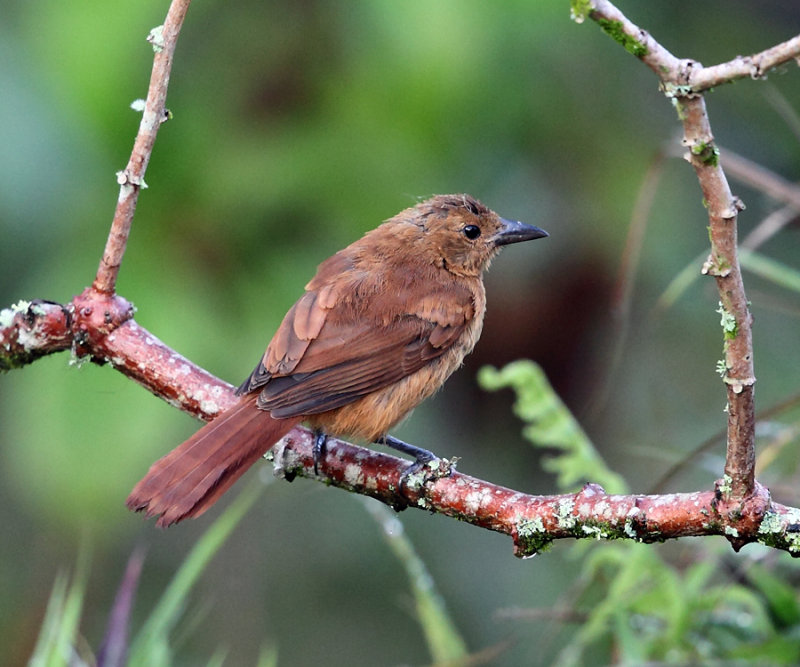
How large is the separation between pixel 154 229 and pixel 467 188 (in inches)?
44.7

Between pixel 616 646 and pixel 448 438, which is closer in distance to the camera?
pixel 616 646

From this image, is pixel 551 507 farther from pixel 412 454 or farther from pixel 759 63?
pixel 759 63

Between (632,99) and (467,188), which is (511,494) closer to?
(467,188)

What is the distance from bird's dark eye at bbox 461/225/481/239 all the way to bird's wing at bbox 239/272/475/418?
389 millimetres

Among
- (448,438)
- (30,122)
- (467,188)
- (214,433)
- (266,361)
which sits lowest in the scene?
(214,433)

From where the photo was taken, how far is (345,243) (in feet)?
12.6

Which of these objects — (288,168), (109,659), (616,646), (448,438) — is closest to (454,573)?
(448,438)

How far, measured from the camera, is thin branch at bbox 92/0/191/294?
7.44ft

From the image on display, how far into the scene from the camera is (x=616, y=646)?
312 centimetres

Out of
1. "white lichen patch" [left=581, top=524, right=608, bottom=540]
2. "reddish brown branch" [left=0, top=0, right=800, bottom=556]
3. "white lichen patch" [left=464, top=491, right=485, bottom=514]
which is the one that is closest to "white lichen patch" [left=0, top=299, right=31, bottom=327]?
"reddish brown branch" [left=0, top=0, right=800, bottom=556]

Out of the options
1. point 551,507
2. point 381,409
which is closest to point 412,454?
point 381,409

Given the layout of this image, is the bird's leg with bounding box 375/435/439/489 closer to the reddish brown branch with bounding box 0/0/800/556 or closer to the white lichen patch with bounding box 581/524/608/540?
the reddish brown branch with bounding box 0/0/800/556

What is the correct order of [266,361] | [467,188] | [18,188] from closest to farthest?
[266,361] < [18,188] < [467,188]

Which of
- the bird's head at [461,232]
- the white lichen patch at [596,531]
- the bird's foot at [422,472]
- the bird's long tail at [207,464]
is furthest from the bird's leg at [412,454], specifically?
the bird's head at [461,232]
